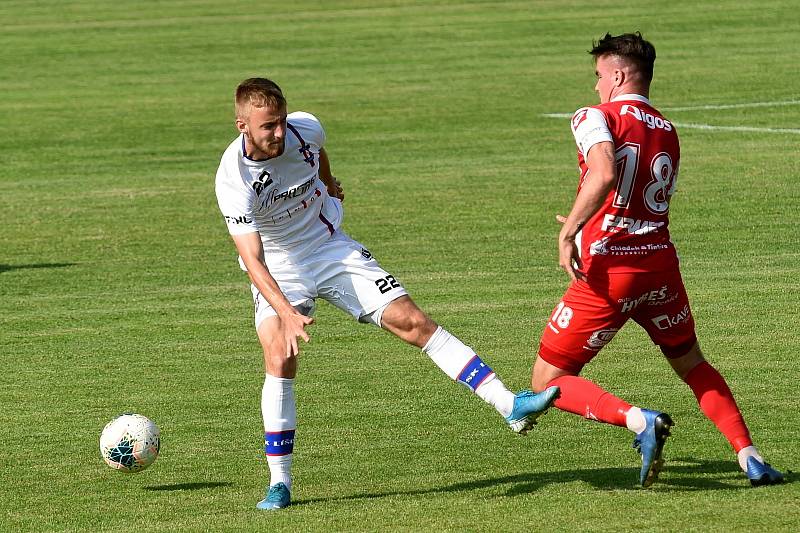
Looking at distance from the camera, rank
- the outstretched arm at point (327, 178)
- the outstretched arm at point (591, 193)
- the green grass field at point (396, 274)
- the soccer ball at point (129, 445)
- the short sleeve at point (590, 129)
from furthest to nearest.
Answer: the outstretched arm at point (327, 178) < the soccer ball at point (129, 445) < the green grass field at point (396, 274) < the short sleeve at point (590, 129) < the outstretched arm at point (591, 193)

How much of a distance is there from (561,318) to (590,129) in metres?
1.08

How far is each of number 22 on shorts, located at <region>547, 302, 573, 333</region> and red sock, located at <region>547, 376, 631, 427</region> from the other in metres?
0.28

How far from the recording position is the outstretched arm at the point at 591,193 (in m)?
7.20

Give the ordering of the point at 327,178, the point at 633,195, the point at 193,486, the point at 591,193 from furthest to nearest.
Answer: the point at 327,178, the point at 193,486, the point at 633,195, the point at 591,193

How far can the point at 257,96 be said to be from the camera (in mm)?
7684

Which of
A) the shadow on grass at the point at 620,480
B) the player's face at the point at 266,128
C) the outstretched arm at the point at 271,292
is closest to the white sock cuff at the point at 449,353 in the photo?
the shadow on grass at the point at 620,480

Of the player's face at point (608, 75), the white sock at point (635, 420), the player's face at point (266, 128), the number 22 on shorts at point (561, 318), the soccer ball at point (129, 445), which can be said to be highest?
the player's face at point (608, 75)

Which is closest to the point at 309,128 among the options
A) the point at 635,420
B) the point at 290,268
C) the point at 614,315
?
the point at 290,268

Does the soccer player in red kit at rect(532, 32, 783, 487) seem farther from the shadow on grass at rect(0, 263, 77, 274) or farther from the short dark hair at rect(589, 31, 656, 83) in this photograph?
the shadow on grass at rect(0, 263, 77, 274)

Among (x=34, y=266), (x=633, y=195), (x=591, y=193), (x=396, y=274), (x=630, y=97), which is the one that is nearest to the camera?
(x=591, y=193)

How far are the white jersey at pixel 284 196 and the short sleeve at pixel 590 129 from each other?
158cm

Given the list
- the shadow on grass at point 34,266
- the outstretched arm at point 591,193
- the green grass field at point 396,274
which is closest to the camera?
the outstretched arm at point 591,193

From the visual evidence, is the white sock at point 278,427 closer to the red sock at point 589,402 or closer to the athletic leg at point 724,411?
the red sock at point 589,402

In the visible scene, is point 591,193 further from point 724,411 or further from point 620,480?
point 620,480
